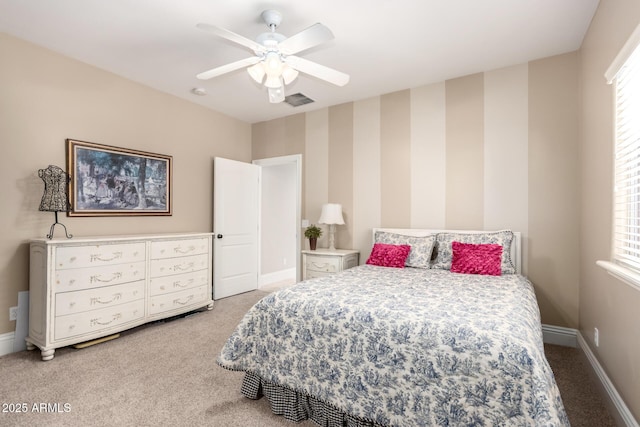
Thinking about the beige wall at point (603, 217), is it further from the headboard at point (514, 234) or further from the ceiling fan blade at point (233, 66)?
the ceiling fan blade at point (233, 66)

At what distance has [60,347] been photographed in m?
2.78

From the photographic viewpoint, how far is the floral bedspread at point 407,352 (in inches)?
51.7

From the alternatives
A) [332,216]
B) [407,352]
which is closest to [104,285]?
[332,216]

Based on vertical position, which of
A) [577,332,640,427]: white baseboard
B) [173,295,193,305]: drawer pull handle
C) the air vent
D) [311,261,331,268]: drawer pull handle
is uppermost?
the air vent

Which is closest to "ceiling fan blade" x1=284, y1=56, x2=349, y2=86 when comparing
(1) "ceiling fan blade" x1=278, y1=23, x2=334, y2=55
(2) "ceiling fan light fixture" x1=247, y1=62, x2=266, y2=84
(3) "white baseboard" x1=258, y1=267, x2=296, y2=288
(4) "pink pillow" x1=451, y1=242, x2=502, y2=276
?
(1) "ceiling fan blade" x1=278, y1=23, x2=334, y2=55

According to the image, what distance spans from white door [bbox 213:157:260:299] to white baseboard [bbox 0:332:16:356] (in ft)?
Answer: 6.71

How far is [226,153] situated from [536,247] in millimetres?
4088

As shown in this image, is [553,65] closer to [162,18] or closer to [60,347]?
[162,18]

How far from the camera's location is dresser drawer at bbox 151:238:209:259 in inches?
134

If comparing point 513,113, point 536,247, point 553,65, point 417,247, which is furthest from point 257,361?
point 553,65

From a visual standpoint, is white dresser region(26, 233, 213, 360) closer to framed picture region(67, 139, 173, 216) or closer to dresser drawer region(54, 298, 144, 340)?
dresser drawer region(54, 298, 144, 340)

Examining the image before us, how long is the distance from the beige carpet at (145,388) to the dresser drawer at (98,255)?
75cm

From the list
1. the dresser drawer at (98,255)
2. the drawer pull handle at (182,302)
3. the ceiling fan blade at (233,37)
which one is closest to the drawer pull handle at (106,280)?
the dresser drawer at (98,255)

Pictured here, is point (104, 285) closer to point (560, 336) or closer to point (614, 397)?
point (614, 397)
